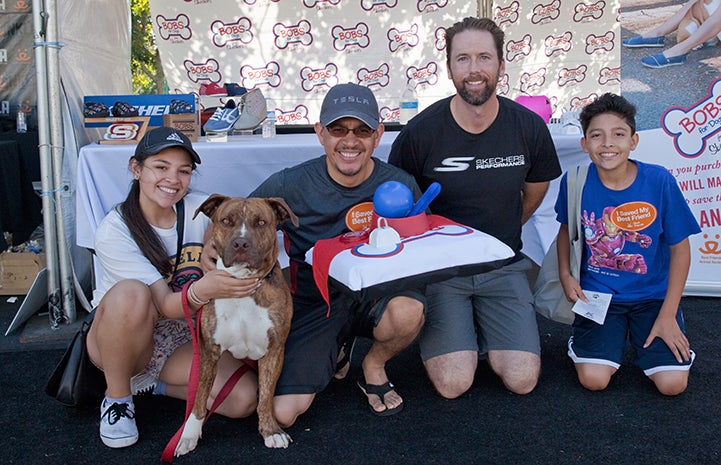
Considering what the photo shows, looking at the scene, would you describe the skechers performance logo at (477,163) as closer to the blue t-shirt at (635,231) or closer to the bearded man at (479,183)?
the bearded man at (479,183)

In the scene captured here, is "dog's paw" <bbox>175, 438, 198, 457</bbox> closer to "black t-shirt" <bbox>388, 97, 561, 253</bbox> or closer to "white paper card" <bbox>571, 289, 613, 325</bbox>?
"black t-shirt" <bbox>388, 97, 561, 253</bbox>

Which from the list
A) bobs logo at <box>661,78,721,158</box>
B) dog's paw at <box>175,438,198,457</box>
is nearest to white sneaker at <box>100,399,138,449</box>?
dog's paw at <box>175,438,198,457</box>

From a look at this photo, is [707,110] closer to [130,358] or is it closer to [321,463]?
[321,463]

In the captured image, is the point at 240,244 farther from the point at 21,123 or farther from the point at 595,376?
the point at 21,123

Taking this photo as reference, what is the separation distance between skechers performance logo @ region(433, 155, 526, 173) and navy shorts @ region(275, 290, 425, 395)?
2.45ft

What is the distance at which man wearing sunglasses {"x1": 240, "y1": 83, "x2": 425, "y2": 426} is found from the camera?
275 cm

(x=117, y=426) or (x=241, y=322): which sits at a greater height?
(x=241, y=322)

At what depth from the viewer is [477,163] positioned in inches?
123

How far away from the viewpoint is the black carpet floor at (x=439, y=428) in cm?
247

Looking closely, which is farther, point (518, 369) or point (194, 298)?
point (518, 369)

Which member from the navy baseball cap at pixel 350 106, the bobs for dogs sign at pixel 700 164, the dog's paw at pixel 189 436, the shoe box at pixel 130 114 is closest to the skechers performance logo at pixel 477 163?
the navy baseball cap at pixel 350 106

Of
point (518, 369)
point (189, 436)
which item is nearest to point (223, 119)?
point (189, 436)

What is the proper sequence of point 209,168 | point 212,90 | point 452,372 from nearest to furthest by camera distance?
point 452,372 < point 209,168 < point 212,90

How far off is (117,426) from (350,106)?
70.4 inches
